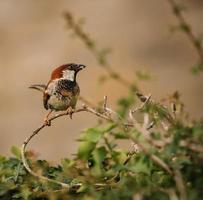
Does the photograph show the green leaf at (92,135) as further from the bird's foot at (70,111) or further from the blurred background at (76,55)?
the blurred background at (76,55)

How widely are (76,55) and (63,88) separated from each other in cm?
490

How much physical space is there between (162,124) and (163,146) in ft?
1.30

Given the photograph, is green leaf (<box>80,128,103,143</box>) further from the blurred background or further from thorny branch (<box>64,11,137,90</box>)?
the blurred background

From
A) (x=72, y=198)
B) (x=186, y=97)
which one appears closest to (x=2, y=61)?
(x=186, y=97)

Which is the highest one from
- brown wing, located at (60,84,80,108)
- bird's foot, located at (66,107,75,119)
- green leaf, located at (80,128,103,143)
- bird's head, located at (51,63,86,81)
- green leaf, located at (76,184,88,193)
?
bird's head, located at (51,63,86,81)

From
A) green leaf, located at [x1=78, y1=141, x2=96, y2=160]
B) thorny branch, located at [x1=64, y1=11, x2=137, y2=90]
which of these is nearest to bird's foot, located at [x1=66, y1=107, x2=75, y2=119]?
green leaf, located at [x1=78, y1=141, x2=96, y2=160]

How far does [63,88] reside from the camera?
131 inches

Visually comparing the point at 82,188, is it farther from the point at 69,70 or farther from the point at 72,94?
the point at 69,70

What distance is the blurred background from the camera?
7.89 meters

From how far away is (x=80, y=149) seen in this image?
2.38 m

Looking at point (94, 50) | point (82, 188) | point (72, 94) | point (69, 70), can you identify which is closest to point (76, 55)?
point (69, 70)

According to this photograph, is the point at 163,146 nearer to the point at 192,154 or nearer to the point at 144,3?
the point at 192,154

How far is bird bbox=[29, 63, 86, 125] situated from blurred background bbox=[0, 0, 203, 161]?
418 centimetres

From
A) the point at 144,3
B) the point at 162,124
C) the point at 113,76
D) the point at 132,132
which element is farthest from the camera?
the point at 144,3
